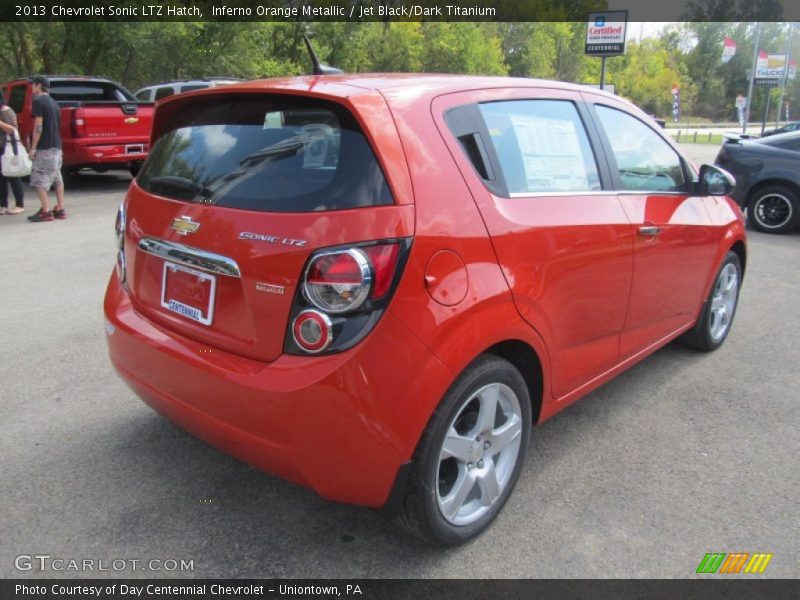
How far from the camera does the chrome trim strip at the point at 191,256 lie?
7.53ft

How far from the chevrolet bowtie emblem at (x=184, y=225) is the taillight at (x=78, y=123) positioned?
9.54 m

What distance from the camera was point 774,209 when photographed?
9453mm

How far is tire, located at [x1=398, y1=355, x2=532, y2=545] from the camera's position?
2.30 meters

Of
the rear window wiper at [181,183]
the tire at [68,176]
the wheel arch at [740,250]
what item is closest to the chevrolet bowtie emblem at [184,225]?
the rear window wiper at [181,183]

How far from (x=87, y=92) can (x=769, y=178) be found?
37.9 ft

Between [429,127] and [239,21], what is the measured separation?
21.8 m

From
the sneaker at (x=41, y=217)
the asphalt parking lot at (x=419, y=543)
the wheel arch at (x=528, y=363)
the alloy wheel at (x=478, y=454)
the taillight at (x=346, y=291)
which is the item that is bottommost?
the asphalt parking lot at (x=419, y=543)

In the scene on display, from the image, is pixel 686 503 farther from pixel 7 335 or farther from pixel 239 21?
pixel 239 21

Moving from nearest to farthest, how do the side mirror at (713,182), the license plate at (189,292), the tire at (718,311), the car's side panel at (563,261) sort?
the license plate at (189,292) < the car's side panel at (563,261) < the side mirror at (713,182) < the tire at (718,311)

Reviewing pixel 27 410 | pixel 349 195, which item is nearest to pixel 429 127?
pixel 349 195

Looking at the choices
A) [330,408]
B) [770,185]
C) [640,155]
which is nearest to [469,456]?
[330,408]

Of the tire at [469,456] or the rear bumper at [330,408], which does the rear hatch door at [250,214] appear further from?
the tire at [469,456]

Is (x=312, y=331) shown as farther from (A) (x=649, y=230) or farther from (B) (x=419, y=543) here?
(A) (x=649, y=230)

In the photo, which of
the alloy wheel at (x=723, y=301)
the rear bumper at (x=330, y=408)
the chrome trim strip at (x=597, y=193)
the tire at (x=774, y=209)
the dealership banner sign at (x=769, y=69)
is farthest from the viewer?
the dealership banner sign at (x=769, y=69)
